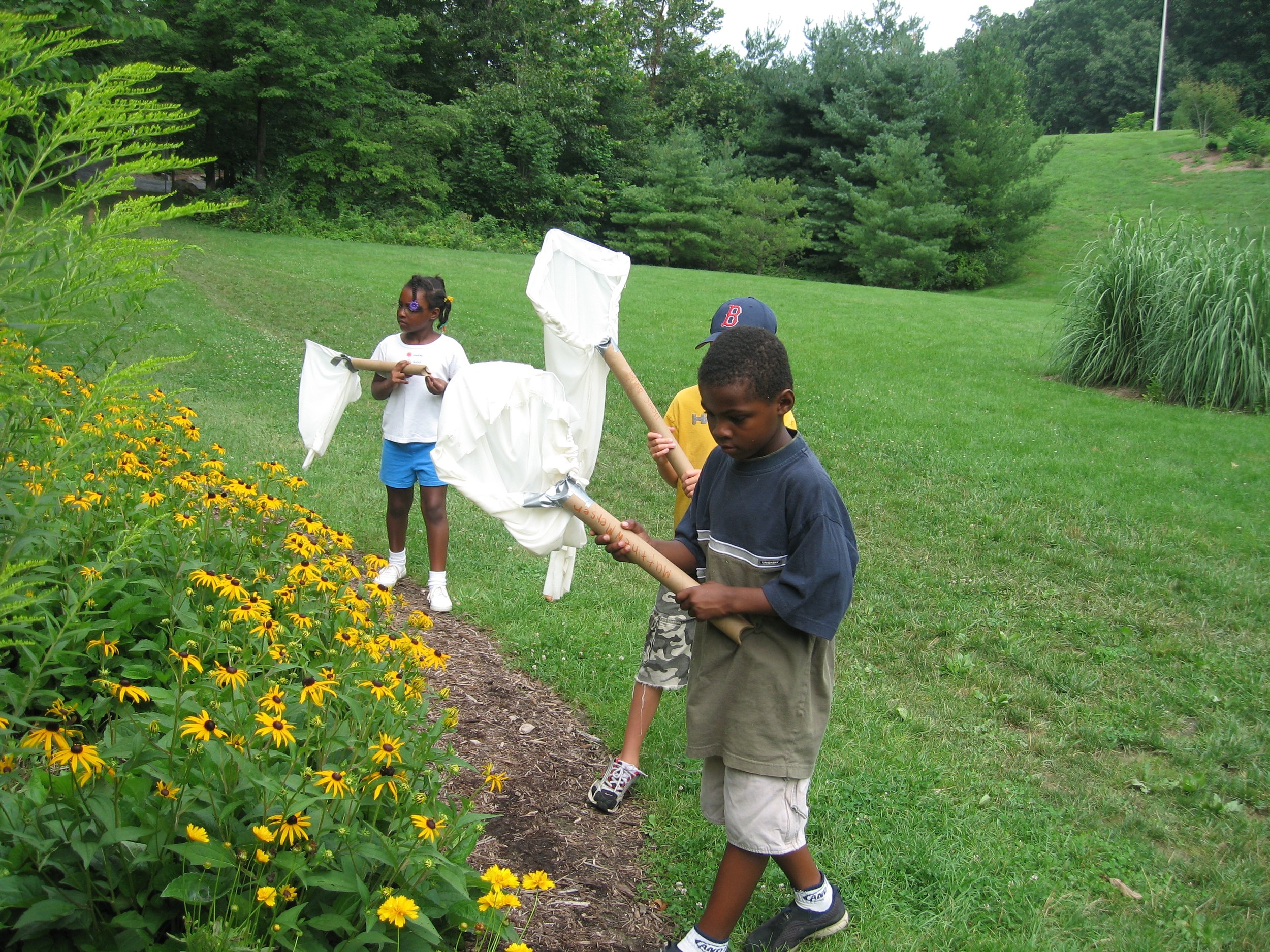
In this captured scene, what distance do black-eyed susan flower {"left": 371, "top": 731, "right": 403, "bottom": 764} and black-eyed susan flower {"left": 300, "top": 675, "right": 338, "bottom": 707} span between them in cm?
16

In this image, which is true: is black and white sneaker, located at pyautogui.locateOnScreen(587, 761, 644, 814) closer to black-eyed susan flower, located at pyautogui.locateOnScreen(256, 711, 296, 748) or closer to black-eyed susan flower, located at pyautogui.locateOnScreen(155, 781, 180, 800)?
black-eyed susan flower, located at pyautogui.locateOnScreen(256, 711, 296, 748)

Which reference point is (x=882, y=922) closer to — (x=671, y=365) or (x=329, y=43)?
(x=671, y=365)

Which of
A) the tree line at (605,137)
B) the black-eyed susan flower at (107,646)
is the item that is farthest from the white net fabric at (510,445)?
the tree line at (605,137)

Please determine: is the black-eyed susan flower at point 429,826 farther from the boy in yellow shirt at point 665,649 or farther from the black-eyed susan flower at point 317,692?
the boy in yellow shirt at point 665,649

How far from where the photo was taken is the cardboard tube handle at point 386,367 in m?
4.68

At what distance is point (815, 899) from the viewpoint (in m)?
2.85

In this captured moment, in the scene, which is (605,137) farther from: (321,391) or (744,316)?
(744,316)

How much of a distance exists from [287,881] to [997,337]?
48.2 ft

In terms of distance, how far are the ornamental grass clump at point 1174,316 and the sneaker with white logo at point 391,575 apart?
8632mm

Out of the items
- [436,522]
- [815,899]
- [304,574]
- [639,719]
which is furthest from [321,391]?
[815,899]

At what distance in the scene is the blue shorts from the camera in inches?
199

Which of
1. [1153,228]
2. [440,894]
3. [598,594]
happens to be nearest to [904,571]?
[598,594]

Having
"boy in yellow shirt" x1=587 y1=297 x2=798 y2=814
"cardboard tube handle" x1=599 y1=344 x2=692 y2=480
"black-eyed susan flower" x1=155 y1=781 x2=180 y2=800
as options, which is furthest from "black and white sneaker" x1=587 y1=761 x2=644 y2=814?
"black-eyed susan flower" x1=155 y1=781 x2=180 y2=800

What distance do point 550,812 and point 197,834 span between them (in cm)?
172
